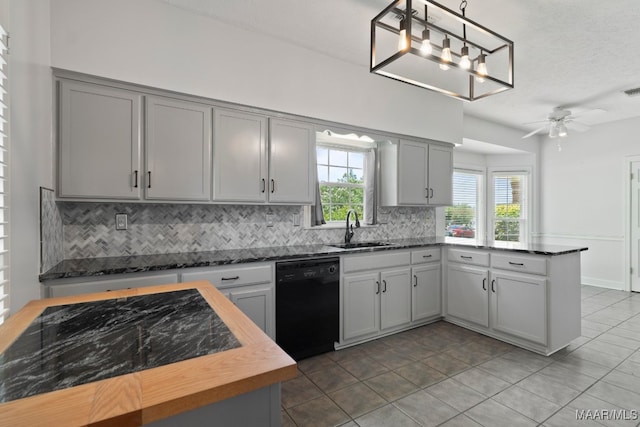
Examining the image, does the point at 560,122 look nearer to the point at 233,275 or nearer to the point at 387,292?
the point at 387,292

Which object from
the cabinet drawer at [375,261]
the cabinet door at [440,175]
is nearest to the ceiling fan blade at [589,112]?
the cabinet door at [440,175]

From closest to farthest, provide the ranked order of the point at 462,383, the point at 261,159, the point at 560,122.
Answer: the point at 462,383, the point at 261,159, the point at 560,122

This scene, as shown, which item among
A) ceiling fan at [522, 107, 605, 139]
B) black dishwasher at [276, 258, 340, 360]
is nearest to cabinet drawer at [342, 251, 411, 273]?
black dishwasher at [276, 258, 340, 360]

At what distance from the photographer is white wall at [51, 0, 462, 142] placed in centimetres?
222

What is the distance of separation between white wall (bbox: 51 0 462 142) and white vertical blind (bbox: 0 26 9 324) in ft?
3.08

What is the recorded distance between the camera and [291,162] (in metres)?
3.03

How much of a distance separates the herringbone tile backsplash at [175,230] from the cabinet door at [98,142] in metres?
0.33

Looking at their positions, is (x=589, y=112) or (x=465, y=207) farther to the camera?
(x=465, y=207)

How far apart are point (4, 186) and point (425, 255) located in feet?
11.3

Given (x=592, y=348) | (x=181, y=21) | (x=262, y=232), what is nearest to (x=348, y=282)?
(x=262, y=232)

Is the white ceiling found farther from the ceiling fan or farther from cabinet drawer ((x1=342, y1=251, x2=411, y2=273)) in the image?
cabinet drawer ((x1=342, y1=251, x2=411, y2=273))

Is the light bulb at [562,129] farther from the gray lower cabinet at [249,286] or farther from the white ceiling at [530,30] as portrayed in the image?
the gray lower cabinet at [249,286]

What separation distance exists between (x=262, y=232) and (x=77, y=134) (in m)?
1.65

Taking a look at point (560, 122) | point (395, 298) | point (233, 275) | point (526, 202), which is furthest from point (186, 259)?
point (526, 202)
